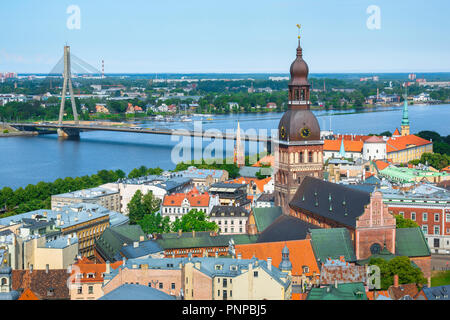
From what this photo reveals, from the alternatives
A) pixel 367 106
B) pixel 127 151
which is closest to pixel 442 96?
pixel 367 106

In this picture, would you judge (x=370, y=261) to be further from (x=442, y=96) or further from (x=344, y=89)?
(x=344, y=89)

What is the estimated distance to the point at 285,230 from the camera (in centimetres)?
1662

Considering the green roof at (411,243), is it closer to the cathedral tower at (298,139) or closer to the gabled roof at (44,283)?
the cathedral tower at (298,139)

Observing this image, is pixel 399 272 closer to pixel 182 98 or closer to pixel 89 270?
pixel 89 270

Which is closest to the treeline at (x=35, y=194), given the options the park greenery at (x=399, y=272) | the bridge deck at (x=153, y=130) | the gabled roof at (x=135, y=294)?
the park greenery at (x=399, y=272)

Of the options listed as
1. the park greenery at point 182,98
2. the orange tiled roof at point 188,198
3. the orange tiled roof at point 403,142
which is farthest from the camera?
the park greenery at point 182,98

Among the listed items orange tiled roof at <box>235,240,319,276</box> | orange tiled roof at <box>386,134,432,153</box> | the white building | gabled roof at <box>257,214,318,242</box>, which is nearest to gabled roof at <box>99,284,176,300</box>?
orange tiled roof at <box>235,240,319,276</box>

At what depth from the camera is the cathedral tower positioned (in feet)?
57.1

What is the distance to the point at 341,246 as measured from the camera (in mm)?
14633

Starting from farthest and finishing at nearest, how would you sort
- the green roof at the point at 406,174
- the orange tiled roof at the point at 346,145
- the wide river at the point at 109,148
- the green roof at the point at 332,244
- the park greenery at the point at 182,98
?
the park greenery at the point at 182,98
the orange tiled roof at the point at 346,145
the wide river at the point at 109,148
the green roof at the point at 406,174
the green roof at the point at 332,244

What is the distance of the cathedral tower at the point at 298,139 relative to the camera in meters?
17.4

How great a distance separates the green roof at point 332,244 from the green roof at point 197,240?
2732 mm

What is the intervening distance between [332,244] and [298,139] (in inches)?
141

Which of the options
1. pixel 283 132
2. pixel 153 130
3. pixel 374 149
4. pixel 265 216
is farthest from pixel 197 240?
pixel 153 130
